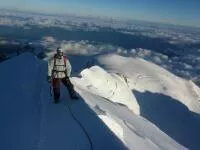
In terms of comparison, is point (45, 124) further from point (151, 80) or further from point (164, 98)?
point (151, 80)

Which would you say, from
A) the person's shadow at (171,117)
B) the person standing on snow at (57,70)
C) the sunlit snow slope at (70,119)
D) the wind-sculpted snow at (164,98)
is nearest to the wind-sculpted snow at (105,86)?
the sunlit snow slope at (70,119)

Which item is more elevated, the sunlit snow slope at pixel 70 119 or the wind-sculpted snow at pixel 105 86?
the sunlit snow slope at pixel 70 119

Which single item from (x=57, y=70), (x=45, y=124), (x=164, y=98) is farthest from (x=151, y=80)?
(x=45, y=124)

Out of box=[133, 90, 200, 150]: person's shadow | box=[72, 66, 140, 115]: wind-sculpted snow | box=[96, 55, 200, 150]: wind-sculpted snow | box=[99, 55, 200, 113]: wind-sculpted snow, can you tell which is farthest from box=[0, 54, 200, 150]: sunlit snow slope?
box=[99, 55, 200, 113]: wind-sculpted snow

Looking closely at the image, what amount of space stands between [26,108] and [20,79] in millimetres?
7171

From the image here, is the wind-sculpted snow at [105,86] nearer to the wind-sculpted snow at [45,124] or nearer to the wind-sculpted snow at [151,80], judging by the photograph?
the wind-sculpted snow at [45,124]

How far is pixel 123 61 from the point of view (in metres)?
59.5

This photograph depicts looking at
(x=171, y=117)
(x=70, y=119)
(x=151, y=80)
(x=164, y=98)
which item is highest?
(x=70, y=119)

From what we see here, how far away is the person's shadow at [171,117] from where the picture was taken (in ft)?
110

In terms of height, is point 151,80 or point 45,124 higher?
point 45,124

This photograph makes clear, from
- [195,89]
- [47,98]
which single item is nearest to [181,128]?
[195,89]

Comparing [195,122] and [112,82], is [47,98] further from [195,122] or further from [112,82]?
[195,122]

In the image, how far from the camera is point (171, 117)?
1550 inches

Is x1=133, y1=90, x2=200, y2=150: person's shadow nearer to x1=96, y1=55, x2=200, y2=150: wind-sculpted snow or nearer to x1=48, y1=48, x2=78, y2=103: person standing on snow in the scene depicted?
x1=96, y1=55, x2=200, y2=150: wind-sculpted snow
